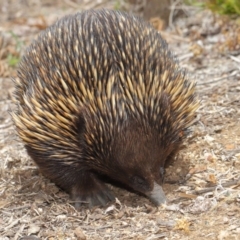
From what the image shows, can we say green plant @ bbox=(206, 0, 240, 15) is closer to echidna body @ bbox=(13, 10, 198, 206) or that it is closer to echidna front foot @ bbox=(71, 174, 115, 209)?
echidna body @ bbox=(13, 10, 198, 206)

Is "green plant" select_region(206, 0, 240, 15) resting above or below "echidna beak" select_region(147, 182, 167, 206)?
above

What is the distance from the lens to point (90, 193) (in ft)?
14.1

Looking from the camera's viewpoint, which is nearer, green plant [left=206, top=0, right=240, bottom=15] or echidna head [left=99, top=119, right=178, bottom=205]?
echidna head [left=99, top=119, right=178, bottom=205]

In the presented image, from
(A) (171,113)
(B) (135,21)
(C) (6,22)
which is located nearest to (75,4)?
(C) (6,22)

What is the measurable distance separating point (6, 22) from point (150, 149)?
559cm

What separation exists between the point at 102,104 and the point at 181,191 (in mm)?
910

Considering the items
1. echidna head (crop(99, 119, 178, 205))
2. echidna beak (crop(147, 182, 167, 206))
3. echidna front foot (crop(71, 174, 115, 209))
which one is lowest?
echidna front foot (crop(71, 174, 115, 209))

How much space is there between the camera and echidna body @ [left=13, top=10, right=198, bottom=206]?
3641 millimetres

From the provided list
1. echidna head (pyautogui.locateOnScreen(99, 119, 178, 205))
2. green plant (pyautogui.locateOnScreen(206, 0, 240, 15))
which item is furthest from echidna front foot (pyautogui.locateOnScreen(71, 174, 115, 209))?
green plant (pyautogui.locateOnScreen(206, 0, 240, 15))

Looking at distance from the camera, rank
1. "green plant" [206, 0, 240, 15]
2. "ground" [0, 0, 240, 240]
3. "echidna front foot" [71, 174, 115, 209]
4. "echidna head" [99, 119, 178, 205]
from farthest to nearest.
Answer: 1. "green plant" [206, 0, 240, 15]
2. "echidna front foot" [71, 174, 115, 209]
3. "ground" [0, 0, 240, 240]
4. "echidna head" [99, 119, 178, 205]

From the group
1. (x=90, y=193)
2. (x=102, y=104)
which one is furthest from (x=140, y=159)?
(x=90, y=193)

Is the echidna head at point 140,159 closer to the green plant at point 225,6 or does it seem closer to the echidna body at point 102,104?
the echidna body at point 102,104

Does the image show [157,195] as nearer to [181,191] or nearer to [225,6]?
[181,191]

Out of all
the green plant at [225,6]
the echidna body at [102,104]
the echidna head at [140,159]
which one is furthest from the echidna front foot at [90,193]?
the green plant at [225,6]
